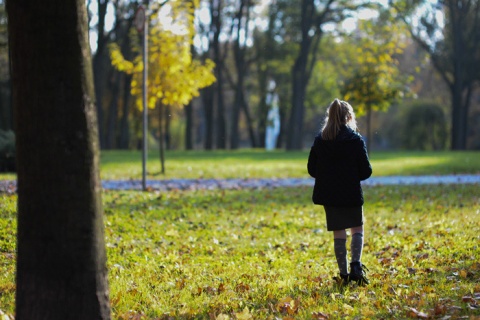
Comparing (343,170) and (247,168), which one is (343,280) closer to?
(343,170)

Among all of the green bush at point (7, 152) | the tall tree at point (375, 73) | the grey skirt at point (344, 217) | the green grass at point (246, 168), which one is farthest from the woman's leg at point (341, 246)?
the tall tree at point (375, 73)

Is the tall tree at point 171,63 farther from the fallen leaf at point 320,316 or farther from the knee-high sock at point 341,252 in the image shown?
the fallen leaf at point 320,316

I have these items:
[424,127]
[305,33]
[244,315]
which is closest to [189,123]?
[305,33]

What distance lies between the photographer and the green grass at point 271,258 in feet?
17.5

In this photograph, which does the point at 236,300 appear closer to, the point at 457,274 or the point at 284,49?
the point at 457,274

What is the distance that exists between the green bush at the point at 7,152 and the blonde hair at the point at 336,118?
565 inches

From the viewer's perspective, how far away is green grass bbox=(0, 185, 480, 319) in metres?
5.32

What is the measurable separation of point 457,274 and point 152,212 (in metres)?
6.05

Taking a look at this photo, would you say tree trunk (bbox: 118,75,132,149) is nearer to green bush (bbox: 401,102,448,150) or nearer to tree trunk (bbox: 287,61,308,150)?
tree trunk (bbox: 287,61,308,150)

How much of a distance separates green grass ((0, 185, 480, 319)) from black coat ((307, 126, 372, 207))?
853 mm

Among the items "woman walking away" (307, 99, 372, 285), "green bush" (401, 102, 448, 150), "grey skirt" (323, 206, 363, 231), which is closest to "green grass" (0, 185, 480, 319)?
"grey skirt" (323, 206, 363, 231)

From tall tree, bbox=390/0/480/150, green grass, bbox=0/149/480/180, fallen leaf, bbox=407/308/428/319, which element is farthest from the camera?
tall tree, bbox=390/0/480/150

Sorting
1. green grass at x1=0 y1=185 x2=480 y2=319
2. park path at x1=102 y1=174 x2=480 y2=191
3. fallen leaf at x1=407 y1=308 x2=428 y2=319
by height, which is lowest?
green grass at x1=0 y1=185 x2=480 y2=319

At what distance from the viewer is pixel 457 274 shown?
6.35m
